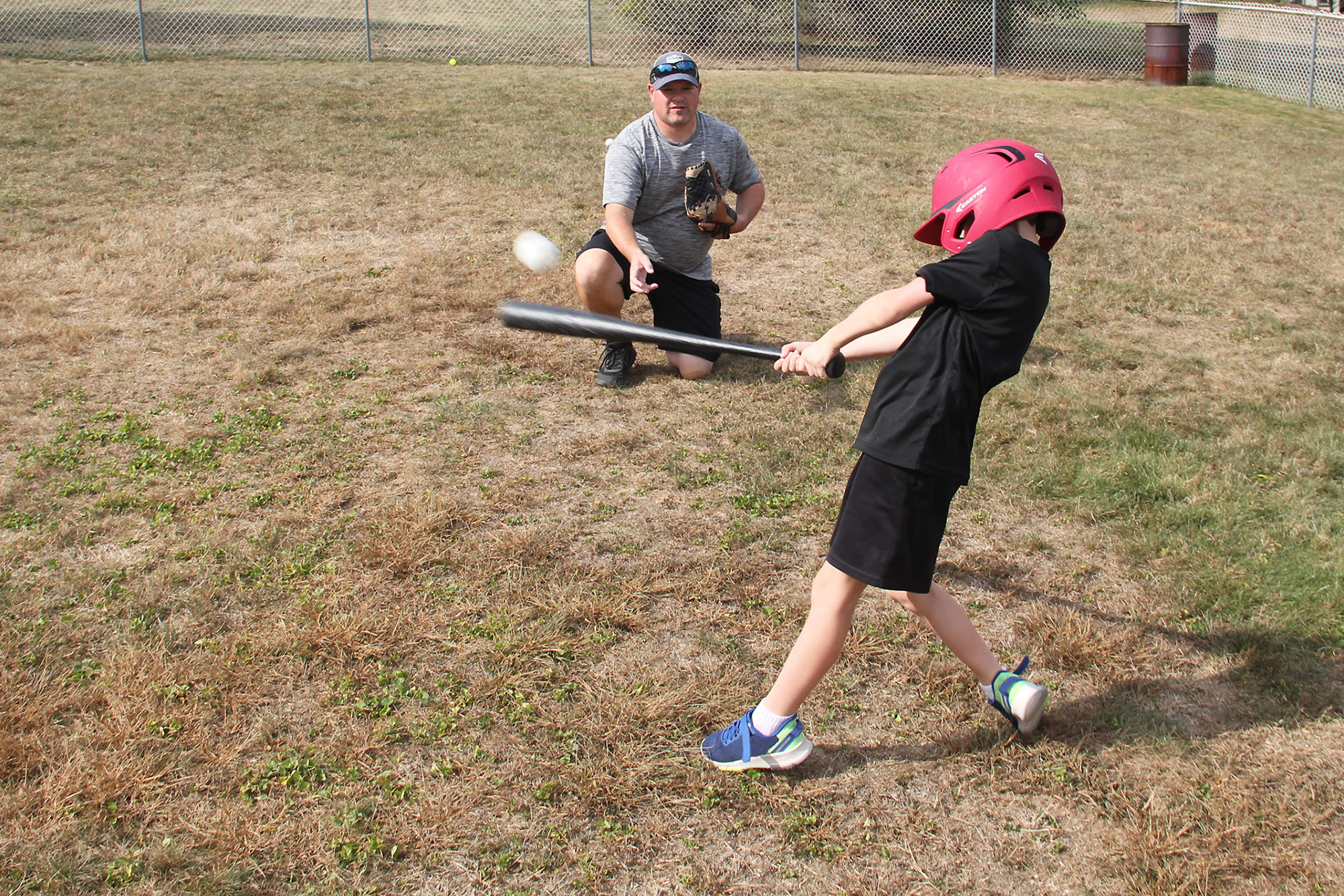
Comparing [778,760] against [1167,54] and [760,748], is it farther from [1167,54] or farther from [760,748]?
[1167,54]

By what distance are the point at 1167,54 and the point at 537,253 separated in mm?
12910

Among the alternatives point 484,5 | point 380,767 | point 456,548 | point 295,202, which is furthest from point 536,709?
point 484,5

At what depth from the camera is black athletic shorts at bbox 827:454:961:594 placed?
250 centimetres

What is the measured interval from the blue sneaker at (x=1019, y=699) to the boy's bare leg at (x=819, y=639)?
494 mm

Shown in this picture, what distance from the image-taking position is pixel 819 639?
2.65 metres

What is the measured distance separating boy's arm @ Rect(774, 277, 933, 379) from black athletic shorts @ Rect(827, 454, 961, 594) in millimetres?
280

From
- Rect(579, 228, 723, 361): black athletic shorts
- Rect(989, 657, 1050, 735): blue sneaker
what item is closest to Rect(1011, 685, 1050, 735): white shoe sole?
Rect(989, 657, 1050, 735): blue sneaker

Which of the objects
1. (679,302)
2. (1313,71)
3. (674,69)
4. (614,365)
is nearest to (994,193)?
(674,69)

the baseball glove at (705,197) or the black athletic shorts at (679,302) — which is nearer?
the baseball glove at (705,197)

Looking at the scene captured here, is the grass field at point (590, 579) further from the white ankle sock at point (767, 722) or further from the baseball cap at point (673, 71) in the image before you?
the baseball cap at point (673, 71)

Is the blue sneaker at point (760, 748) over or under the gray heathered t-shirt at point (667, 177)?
under

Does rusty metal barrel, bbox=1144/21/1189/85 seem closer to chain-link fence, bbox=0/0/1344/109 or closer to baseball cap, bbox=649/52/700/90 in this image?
chain-link fence, bbox=0/0/1344/109

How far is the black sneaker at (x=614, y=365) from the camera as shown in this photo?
5.16 meters

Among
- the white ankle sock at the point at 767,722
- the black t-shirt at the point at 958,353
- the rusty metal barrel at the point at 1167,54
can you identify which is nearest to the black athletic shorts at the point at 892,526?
the black t-shirt at the point at 958,353
